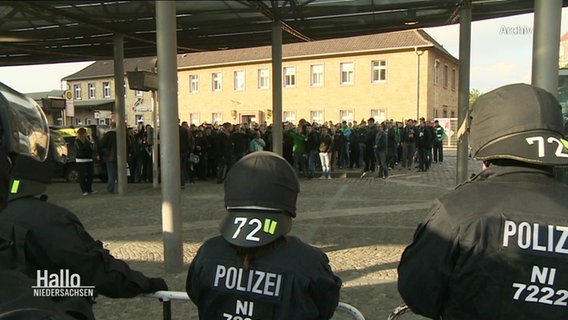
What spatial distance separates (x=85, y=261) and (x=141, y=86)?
9758 millimetres

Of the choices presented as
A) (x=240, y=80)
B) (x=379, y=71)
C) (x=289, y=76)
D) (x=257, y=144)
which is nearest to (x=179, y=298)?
(x=257, y=144)

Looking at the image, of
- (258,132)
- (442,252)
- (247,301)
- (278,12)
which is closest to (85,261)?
(247,301)

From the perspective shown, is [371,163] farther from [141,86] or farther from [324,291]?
[324,291]

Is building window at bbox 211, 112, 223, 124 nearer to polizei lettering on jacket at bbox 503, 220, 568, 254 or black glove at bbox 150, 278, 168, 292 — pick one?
black glove at bbox 150, 278, 168, 292

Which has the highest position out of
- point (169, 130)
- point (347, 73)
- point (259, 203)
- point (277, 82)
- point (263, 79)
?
point (347, 73)

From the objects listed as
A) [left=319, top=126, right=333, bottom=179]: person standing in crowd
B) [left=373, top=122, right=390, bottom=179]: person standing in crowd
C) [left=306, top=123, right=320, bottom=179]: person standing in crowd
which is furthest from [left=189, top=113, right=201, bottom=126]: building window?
[left=373, top=122, right=390, bottom=179]: person standing in crowd

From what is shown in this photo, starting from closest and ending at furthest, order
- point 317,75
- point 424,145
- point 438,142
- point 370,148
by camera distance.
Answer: point 370,148 < point 424,145 < point 438,142 < point 317,75

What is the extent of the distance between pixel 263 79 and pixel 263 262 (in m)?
40.1

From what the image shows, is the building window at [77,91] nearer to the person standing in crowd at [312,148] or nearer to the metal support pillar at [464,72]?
the person standing in crowd at [312,148]

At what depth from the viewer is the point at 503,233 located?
175 centimetres

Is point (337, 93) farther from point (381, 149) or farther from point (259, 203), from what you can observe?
point (259, 203)

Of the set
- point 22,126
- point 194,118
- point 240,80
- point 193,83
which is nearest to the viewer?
point 22,126

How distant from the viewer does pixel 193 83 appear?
45.1 meters

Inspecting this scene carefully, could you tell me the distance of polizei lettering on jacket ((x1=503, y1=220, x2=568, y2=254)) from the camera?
5.58 ft
